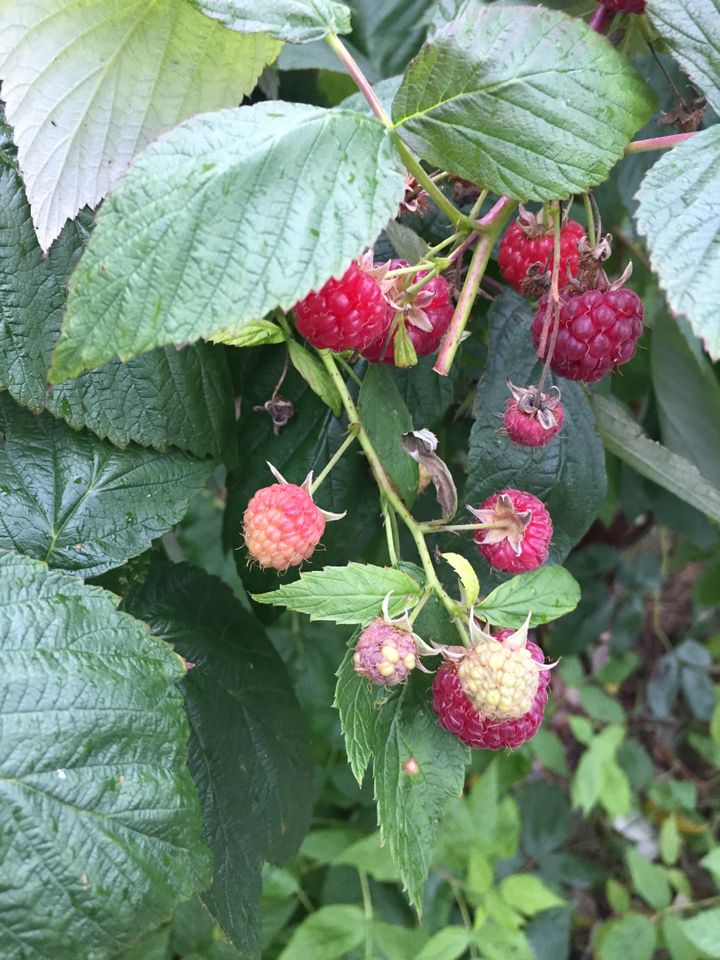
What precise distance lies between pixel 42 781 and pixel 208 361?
36 cm

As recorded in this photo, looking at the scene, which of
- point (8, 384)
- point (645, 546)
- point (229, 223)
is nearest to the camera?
point (229, 223)

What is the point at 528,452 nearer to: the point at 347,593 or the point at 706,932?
the point at 347,593

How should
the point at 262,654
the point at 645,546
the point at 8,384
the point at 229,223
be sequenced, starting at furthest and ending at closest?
the point at 645,546
the point at 262,654
the point at 8,384
the point at 229,223

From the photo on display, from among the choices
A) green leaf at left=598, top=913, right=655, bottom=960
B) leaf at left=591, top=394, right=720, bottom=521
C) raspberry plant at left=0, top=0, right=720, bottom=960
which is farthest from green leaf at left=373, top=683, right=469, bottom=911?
green leaf at left=598, top=913, right=655, bottom=960

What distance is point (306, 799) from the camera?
32.5 inches

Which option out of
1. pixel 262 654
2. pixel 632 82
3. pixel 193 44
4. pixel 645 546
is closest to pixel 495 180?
pixel 632 82

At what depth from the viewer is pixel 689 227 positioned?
1.79 feet

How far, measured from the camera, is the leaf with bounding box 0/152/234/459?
0.61m

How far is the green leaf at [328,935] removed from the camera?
1134 millimetres

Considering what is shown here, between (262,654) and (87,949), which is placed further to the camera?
(262,654)

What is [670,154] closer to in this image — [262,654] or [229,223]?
[229,223]

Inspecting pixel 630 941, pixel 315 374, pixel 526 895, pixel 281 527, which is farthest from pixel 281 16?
pixel 630 941

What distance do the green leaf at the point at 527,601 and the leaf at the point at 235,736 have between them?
1.00 feet

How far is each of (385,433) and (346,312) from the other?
13 cm
